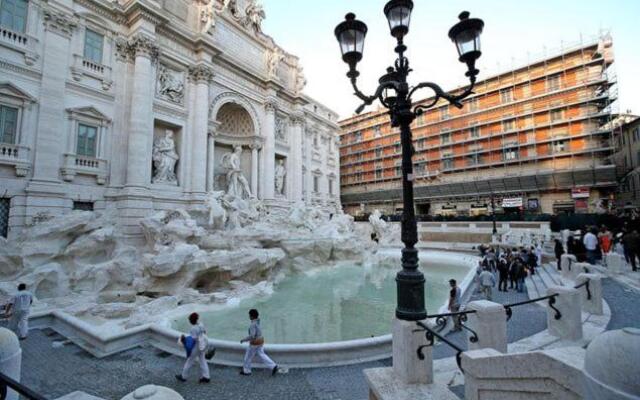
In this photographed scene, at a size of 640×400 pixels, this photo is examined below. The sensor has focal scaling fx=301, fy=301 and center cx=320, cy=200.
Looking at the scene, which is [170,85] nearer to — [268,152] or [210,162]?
[210,162]

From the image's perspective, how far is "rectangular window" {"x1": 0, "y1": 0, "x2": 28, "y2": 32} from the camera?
35.5ft

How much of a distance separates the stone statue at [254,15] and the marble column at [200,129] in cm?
636

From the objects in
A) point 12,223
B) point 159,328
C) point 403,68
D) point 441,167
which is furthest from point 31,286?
point 441,167

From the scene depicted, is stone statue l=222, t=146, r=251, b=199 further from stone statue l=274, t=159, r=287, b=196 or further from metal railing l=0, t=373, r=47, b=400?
metal railing l=0, t=373, r=47, b=400

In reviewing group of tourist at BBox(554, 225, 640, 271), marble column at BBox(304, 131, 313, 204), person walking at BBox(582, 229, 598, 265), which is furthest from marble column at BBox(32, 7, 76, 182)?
person walking at BBox(582, 229, 598, 265)

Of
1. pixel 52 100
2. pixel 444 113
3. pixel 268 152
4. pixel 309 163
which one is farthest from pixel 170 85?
pixel 444 113

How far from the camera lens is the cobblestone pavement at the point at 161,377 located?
4285mm

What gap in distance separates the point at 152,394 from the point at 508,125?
3662 centimetres

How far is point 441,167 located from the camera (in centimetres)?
3531

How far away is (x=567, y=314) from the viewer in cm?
479

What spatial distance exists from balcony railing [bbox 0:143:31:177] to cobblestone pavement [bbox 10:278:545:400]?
7.87 metres

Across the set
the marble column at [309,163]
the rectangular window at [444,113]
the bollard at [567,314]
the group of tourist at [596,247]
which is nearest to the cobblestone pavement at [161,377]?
the bollard at [567,314]

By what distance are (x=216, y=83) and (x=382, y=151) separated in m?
27.3

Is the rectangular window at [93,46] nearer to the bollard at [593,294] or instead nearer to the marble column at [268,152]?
the marble column at [268,152]
